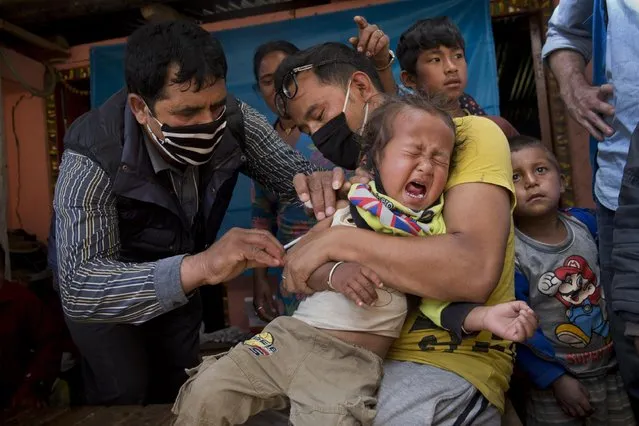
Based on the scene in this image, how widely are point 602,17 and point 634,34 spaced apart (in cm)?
21

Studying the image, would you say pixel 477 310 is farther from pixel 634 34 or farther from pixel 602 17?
pixel 602 17

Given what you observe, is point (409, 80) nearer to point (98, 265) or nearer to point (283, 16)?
point (98, 265)

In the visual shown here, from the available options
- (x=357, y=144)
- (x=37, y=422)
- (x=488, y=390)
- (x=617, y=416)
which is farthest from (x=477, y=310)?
(x=37, y=422)

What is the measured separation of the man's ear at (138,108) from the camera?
215 centimetres

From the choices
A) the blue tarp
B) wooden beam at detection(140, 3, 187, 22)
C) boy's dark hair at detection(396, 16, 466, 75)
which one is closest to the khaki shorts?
boy's dark hair at detection(396, 16, 466, 75)

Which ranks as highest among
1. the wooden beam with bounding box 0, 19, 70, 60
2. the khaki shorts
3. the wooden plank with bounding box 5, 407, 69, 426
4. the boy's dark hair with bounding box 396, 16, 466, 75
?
the wooden beam with bounding box 0, 19, 70, 60

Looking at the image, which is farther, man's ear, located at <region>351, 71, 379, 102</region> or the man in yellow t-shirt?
man's ear, located at <region>351, 71, 379, 102</region>

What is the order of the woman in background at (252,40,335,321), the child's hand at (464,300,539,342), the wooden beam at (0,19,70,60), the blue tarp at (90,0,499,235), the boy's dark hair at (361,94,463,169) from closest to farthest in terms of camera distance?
1. the child's hand at (464,300,539,342)
2. the boy's dark hair at (361,94,463,169)
3. the woman in background at (252,40,335,321)
4. the blue tarp at (90,0,499,235)
5. the wooden beam at (0,19,70,60)

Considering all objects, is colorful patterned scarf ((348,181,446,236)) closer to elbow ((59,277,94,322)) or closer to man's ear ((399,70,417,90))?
elbow ((59,277,94,322))

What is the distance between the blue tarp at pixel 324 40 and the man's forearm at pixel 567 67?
1.90 metres

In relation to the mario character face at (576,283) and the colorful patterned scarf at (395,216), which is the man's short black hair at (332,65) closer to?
the colorful patterned scarf at (395,216)

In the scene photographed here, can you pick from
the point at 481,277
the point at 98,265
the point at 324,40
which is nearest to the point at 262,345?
the point at 481,277

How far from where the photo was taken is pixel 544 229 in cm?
219

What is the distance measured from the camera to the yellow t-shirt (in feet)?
5.08
